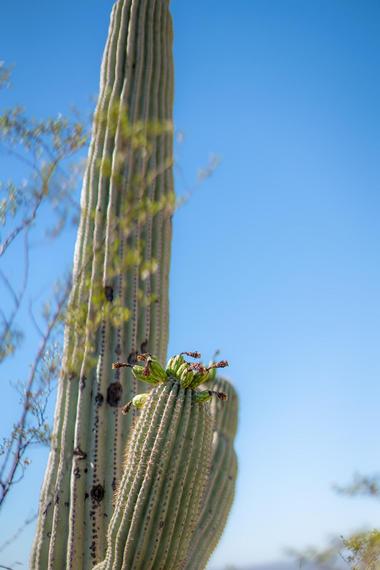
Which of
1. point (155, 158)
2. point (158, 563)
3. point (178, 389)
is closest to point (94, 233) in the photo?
point (155, 158)

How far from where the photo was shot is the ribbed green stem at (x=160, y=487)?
3760 millimetres

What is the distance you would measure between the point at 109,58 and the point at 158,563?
13.6 ft

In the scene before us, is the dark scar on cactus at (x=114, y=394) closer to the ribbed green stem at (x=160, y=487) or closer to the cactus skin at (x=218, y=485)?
the ribbed green stem at (x=160, y=487)

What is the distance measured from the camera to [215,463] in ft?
22.3

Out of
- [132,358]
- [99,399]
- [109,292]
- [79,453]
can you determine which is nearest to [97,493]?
[79,453]

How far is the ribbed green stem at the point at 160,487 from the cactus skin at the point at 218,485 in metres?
2.39

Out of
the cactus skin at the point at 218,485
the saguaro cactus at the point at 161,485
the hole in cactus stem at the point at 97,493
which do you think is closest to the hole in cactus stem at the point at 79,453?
the hole in cactus stem at the point at 97,493

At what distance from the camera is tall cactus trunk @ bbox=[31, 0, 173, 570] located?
16.5 ft

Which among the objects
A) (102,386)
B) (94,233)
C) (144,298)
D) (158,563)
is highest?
(94,233)

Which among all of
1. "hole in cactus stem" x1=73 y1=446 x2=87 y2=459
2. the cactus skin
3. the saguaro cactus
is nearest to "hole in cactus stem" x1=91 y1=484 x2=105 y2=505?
"hole in cactus stem" x1=73 y1=446 x2=87 y2=459

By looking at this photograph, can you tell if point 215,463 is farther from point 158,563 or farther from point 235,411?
point 158,563

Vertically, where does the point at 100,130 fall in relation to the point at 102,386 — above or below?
above

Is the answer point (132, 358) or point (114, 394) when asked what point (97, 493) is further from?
point (132, 358)

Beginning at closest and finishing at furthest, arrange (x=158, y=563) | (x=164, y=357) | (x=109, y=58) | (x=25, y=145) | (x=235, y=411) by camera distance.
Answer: (x=158, y=563) < (x=25, y=145) < (x=164, y=357) < (x=109, y=58) < (x=235, y=411)
